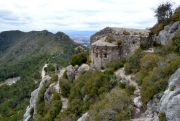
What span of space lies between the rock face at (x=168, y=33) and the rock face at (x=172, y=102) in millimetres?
11615

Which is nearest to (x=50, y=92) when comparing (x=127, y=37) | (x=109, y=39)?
(x=109, y=39)

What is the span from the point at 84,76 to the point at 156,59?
10349 mm

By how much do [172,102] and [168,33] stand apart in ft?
48.9

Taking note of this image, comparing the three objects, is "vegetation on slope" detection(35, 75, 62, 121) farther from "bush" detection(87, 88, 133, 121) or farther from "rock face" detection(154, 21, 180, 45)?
"rock face" detection(154, 21, 180, 45)

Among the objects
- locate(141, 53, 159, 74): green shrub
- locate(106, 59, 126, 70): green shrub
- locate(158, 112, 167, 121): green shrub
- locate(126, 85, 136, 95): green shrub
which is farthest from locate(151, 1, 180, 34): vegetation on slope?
locate(158, 112, 167, 121): green shrub

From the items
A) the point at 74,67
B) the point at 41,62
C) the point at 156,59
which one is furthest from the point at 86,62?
the point at 41,62

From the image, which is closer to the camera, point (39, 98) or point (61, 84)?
point (61, 84)

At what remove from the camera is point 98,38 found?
32781mm

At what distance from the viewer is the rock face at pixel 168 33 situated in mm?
23381

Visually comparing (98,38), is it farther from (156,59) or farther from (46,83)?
(156,59)

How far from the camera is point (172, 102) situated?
11.1 m

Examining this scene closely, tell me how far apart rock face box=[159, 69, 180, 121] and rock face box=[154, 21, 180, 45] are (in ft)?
38.1

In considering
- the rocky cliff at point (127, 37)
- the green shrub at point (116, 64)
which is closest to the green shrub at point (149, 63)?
the green shrub at point (116, 64)

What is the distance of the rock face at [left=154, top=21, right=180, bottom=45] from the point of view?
76.7 feet
